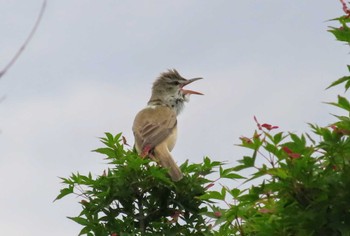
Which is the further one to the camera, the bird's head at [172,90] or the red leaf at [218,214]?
the bird's head at [172,90]

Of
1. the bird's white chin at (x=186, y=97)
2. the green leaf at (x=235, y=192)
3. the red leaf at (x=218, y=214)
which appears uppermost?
the bird's white chin at (x=186, y=97)

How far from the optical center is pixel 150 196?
24.6ft

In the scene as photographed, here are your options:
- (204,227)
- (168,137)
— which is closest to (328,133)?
(204,227)

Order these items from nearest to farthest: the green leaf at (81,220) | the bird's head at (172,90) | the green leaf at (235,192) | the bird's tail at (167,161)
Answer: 1. the green leaf at (235,192)
2. the green leaf at (81,220)
3. the bird's tail at (167,161)
4. the bird's head at (172,90)

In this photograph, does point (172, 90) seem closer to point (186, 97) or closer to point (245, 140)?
point (186, 97)

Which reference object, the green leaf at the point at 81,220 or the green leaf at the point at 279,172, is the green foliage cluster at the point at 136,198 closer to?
the green leaf at the point at 81,220

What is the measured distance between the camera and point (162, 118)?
12.2 meters

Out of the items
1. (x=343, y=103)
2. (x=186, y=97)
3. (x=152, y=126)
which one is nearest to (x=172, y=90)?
(x=186, y=97)

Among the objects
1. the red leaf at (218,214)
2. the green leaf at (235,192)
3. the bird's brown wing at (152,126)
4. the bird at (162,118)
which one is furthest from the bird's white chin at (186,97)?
the green leaf at (235,192)

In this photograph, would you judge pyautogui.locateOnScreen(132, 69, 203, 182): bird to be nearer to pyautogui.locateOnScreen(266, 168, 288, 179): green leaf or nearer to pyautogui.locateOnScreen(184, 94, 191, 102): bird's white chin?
pyautogui.locateOnScreen(184, 94, 191, 102): bird's white chin

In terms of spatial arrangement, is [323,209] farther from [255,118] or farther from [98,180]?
[98,180]

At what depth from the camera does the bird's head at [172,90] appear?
13.3 m

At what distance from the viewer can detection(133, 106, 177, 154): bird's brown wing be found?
11063 mm

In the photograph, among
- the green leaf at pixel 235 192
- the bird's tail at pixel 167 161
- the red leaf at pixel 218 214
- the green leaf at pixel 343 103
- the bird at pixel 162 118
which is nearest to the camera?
the green leaf at pixel 343 103
